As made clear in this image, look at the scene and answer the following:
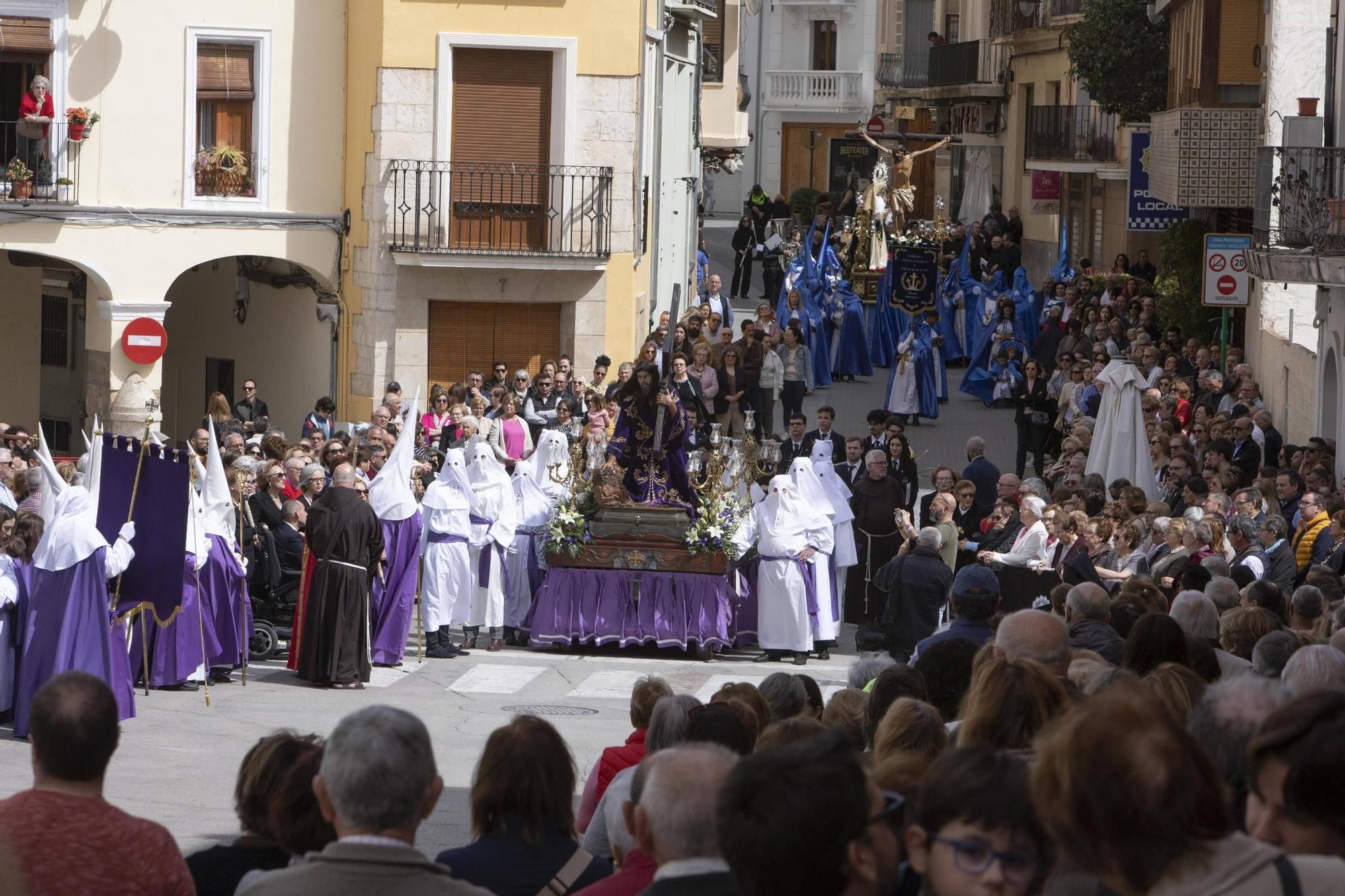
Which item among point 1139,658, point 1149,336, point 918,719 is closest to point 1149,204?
point 1149,336

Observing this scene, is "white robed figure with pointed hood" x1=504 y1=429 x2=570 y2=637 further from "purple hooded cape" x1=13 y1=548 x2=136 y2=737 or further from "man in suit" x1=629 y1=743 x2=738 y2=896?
"man in suit" x1=629 y1=743 x2=738 y2=896

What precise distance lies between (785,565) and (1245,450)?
4.30 meters

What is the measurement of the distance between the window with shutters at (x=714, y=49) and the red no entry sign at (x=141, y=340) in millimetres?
15608

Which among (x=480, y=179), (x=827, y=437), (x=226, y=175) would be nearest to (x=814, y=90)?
(x=480, y=179)

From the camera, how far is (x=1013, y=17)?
44.3 meters

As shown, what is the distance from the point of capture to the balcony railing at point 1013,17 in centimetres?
4225

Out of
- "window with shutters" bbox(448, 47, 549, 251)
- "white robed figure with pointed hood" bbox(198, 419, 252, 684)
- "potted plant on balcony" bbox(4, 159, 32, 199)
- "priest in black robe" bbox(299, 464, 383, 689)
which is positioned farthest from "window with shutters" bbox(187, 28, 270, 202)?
"priest in black robe" bbox(299, 464, 383, 689)

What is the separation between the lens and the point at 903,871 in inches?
188

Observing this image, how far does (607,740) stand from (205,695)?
2.96 metres

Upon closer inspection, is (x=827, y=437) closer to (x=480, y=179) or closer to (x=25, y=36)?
(x=480, y=179)

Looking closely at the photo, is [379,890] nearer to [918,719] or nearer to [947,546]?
[918,719]

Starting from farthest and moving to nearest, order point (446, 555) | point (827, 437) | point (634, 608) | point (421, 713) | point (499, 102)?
point (499, 102) < point (827, 437) < point (634, 608) < point (446, 555) < point (421, 713)

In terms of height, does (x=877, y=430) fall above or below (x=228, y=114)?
below

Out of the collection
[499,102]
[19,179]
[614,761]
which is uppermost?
[499,102]
